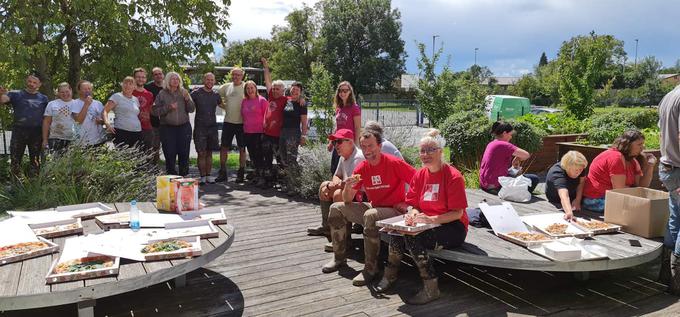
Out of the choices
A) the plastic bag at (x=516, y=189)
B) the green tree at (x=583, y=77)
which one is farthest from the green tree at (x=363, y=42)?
the plastic bag at (x=516, y=189)

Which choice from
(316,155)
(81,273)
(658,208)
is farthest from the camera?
(316,155)

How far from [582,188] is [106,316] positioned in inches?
157

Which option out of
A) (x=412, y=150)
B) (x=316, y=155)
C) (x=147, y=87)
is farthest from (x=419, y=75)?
(x=147, y=87)

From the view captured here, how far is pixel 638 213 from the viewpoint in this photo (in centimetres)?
403

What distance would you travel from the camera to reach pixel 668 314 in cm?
349

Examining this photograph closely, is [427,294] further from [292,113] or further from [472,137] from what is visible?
[472,137]

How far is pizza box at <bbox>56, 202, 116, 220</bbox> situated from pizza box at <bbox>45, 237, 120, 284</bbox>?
2.22ft

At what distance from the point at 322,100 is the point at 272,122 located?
4.98ft

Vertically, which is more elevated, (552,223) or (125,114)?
(125,114)

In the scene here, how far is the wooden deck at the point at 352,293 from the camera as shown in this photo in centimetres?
355

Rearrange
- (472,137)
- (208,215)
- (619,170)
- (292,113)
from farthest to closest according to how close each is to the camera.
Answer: (472,137) → (292,113) → (619,170) → (208,215)

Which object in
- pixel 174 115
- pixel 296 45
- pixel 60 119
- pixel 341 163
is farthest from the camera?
pixel 296 45

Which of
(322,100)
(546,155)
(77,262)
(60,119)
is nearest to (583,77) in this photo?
(546,155)

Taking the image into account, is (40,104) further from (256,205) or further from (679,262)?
(679,262)
